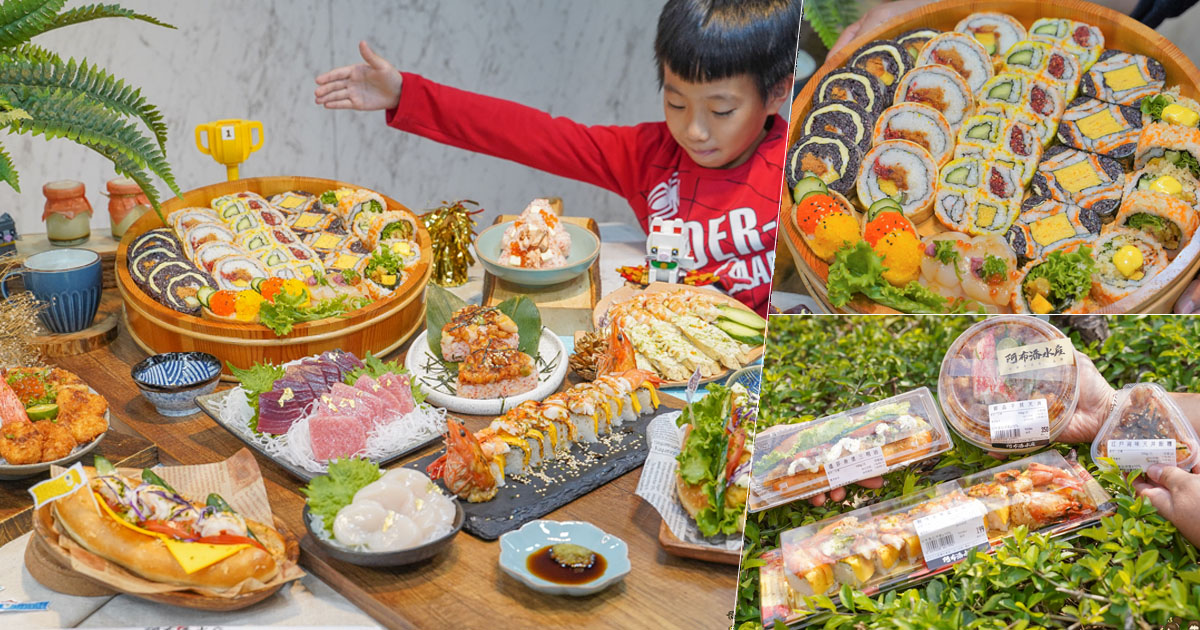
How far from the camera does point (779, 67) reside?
2824 millimetres

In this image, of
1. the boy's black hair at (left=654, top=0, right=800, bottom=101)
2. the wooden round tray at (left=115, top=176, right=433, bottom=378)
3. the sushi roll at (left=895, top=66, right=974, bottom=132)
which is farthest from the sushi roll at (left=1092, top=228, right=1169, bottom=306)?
the wooden round tray at (left=115, top=176, right=433, bottom=378)

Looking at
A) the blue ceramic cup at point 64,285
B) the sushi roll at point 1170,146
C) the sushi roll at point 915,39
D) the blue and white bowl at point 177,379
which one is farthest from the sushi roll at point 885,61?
the blue ceramic cup at point 64,285

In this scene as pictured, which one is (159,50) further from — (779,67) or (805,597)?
(805,597)

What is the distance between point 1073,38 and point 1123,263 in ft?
0.92

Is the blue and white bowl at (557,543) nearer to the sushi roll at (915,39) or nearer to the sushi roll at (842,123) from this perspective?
the sushi roll at (842,123)

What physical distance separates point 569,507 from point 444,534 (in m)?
0.35

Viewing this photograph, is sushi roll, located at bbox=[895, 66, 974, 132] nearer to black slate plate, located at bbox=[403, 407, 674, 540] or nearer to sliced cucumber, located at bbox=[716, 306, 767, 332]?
black slate plate, located at bbox=[403, 407, 674, 540]

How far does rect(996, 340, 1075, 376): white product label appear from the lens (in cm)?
172

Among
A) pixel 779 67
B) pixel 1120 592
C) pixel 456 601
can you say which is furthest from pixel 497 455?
pixel 779 67

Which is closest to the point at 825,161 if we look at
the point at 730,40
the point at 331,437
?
the point at 331,437

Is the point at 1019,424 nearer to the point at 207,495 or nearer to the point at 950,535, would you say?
the point at 950,535

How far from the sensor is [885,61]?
1.11m

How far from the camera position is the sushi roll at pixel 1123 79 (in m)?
1.02

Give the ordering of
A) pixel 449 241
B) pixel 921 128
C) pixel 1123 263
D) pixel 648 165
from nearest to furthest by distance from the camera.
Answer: pixel 1123 263 < pixel 921 128 < pixel 449 241 < pixel 648 165
